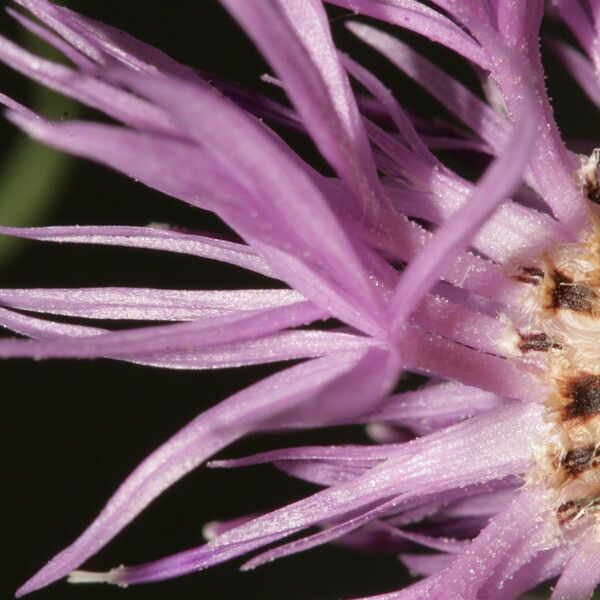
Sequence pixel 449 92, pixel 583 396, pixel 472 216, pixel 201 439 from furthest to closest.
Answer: pixel 449 92 < pixel 583 396 < pixel 201 439 < pixel 472 216

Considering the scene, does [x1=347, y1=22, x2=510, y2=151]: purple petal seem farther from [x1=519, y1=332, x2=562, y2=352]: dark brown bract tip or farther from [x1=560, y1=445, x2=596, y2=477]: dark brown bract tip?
[x1=560, y1=445, x2=596, y2=477]: dark brown bract tip

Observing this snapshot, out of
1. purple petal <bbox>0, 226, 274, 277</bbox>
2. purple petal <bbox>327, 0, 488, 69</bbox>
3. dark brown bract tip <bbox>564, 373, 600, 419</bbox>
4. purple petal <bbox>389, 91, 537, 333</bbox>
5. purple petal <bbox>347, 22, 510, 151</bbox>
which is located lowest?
dark brown bract tip <bbox>564, 373, 600, 419</bbox>

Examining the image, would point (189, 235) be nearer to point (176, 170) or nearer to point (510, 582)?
point (176, 170)

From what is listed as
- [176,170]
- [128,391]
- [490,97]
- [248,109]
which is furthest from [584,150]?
[128,391]

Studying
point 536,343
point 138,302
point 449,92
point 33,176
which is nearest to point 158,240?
point 138,302

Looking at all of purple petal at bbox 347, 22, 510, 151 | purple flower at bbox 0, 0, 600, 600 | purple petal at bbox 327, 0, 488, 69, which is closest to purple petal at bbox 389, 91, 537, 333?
purple flower at bbox 0, 0, 600, 600

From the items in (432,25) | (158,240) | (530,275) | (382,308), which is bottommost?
(382,308)

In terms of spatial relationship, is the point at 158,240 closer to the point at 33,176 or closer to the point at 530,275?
the point at 530,275

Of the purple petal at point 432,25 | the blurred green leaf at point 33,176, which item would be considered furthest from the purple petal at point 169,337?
the blurred green leaf at point 33,176

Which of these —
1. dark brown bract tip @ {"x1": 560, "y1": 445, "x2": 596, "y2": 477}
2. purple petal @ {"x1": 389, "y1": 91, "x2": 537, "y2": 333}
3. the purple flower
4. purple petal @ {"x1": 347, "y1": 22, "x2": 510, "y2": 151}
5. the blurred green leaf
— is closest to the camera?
purple petal @ {"x1": 389, "y1": 91, "x2": 537, "y2": 333}
